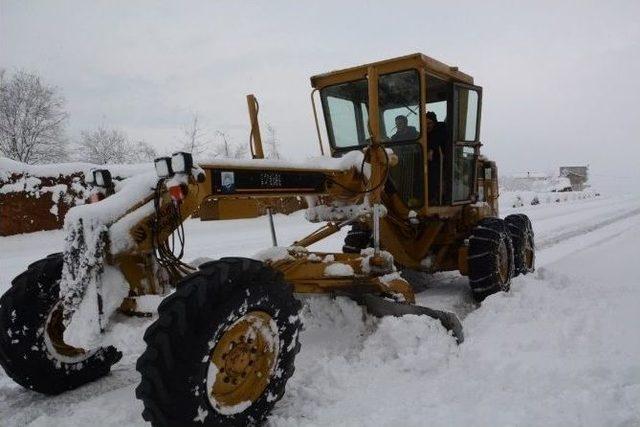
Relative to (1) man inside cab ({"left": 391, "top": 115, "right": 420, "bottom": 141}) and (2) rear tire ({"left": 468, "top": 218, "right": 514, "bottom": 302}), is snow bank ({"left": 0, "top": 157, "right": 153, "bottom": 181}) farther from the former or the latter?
(2) rear tire ({"left": 468, "top": 218, "right": 514, "bottom": 302})

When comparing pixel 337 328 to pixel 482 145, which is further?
pixel 482 145

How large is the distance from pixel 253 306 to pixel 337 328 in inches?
66.6

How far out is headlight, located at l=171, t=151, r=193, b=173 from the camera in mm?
2622

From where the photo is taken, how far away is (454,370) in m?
3.33

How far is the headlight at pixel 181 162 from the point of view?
2.62 m

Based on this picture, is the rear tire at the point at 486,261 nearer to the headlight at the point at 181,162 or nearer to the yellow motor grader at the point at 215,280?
the yellow motor grader at the point at 215,280

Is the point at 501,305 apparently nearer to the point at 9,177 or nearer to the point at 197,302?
the point at 197,302

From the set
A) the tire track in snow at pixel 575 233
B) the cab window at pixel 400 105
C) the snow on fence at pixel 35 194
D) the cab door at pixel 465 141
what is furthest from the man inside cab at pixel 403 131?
the snow on fence at pixel 35 194

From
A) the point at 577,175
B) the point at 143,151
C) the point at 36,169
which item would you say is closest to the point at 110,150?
the point at 143,151

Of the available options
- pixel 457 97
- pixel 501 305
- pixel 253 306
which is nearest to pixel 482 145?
pixel 457 97

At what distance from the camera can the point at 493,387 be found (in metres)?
3.01

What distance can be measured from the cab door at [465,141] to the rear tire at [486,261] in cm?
62

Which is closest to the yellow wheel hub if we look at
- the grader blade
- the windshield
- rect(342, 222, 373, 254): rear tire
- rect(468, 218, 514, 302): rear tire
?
rect(468, 218, 514, 302): rear tire

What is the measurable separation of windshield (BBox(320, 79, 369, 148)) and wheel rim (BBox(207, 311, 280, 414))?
3.42 metres
